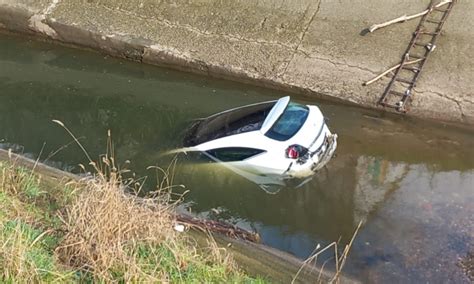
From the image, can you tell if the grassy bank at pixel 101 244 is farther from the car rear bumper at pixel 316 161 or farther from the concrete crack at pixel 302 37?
the concrete crack at pixel 302 37

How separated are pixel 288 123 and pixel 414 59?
4.55 metres

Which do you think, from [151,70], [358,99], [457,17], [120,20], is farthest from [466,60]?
[120,20]

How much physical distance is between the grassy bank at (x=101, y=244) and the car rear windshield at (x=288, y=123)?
3.34 m

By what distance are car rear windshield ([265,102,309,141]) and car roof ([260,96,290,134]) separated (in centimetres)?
5

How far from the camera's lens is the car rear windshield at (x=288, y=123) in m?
10.2

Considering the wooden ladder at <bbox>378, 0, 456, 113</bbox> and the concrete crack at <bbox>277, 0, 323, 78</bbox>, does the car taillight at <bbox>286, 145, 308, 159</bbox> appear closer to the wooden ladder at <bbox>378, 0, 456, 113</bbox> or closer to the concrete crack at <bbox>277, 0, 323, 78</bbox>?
the wooden ladder at <bbox>378, 0, 456, 113</bbox>

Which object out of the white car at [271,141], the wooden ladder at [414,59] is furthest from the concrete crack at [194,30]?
the white car at [271,141]

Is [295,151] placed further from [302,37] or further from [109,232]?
[302,37]

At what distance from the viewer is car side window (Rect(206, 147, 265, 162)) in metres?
10.2

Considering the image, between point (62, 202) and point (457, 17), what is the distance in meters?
10.1

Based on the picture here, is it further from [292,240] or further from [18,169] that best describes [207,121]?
[18,169]

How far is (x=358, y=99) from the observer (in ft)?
43.4

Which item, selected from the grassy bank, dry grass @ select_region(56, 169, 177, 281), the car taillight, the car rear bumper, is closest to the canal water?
the car rear bumper

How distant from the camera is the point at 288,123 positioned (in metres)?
10.4
